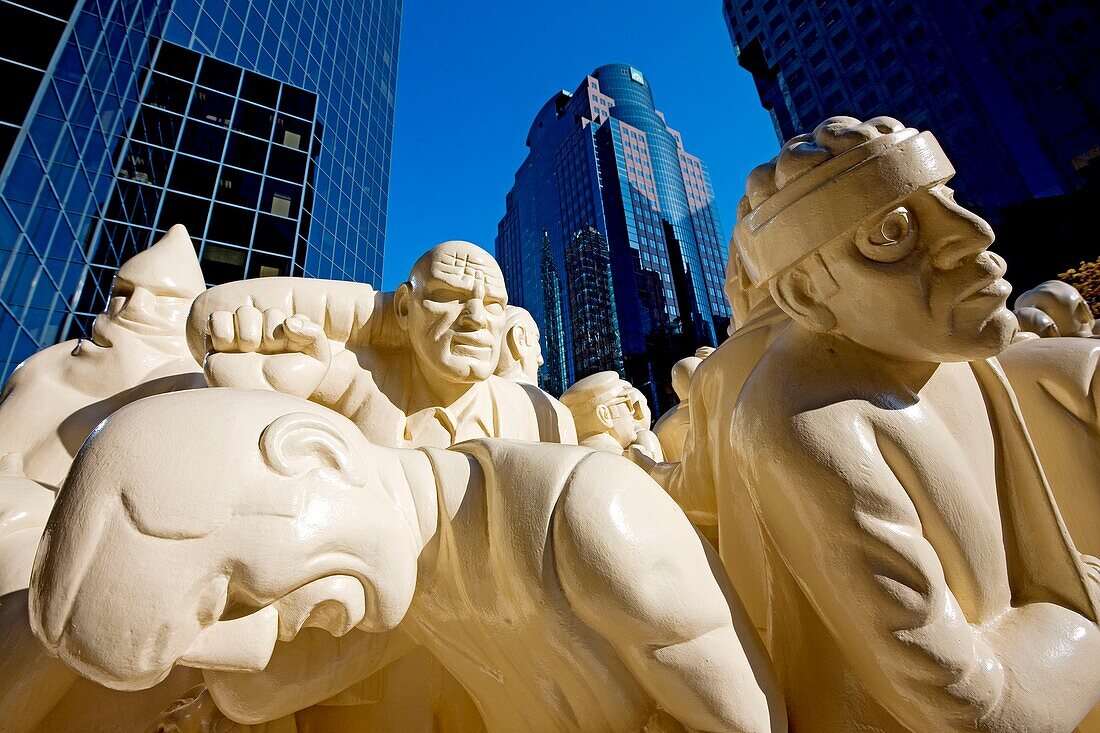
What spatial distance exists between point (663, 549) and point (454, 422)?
2.82ft

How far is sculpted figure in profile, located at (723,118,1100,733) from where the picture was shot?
661 millimetres

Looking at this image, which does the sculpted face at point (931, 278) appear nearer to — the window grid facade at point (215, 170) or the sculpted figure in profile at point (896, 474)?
the sculpted figure in profile at point (896, 474)

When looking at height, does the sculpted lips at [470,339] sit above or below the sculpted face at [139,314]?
below

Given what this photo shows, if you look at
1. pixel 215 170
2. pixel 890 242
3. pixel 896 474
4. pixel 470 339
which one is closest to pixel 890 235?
pixel 890 242

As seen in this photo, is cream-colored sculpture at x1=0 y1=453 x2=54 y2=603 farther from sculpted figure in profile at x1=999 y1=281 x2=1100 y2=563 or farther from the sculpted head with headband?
sculpted figure in profile at x1=999 y1=281 x2=1100 y2=563

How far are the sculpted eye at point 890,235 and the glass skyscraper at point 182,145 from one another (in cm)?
1255

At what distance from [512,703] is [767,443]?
55 centimetres

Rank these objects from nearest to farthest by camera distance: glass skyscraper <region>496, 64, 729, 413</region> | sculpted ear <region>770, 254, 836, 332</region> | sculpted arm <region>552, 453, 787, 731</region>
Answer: sculpted arm <region>552, 453, 787, 731</region> → sculpted ear <region>770, 254, 836, 332</region> → glass skyscraper <region>496, 64, 729, 413</region>

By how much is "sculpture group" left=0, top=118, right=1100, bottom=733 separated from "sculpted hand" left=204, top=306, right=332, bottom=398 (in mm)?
378

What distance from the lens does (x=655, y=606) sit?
63cm

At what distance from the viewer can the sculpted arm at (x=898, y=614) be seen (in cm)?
65

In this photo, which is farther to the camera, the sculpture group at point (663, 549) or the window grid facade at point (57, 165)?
the window grid facade at point (57, 165)

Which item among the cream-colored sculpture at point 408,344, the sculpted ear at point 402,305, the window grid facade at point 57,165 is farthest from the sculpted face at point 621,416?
the window grid facade at point 57,165

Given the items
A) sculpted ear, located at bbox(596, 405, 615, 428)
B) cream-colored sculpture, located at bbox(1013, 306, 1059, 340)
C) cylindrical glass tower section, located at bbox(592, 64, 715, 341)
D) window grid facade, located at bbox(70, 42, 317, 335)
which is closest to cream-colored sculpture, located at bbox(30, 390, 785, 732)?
sculpted ear, located at bbox(596, 405, 615, 428)
